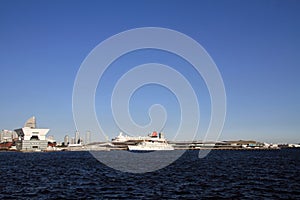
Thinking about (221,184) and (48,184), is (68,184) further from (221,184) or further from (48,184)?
(221,184)

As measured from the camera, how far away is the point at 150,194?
33.3 meters

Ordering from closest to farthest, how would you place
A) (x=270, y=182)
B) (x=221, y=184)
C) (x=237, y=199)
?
(x=237, y=199) → (x=221, y=184) → (x=270, y=182)

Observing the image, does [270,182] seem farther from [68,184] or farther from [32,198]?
[32,198]

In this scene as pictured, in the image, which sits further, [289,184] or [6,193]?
[289,184]

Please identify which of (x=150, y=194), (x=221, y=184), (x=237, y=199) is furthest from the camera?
(x=221, y=184)

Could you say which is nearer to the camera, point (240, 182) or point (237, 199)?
point (237, 199)

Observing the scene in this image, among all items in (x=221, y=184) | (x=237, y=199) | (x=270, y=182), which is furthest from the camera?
(x=270, y=182)

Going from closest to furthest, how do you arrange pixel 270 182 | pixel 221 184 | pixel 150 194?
pixel 150 194, pixel 221 184, pixel 270 182

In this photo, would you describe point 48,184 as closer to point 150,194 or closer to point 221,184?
point 150,194

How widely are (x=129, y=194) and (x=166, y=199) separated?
4.72m

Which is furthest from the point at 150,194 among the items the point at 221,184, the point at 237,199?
the point at 221,184

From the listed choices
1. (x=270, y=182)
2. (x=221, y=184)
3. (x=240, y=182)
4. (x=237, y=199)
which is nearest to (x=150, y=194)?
(x=237, y=199)

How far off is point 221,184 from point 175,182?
244 inches

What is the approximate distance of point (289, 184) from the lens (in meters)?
41.3
